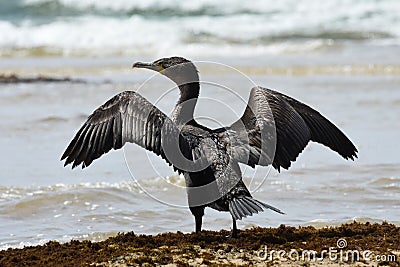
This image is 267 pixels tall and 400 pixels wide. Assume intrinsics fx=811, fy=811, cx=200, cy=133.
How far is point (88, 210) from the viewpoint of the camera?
7.00 m

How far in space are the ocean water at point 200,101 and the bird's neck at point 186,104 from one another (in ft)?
0.50

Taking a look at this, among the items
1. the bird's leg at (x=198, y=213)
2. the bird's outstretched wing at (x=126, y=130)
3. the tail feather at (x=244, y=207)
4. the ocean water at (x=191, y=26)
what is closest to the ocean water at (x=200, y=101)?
the ocean water at (x=191, y=26)

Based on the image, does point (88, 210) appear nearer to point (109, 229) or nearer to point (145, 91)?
point (109, 229)

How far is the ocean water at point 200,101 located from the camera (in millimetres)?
6871

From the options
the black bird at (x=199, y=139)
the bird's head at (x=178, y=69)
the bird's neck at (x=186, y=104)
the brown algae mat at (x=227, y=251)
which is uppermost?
the bird's head at (x=178, y=69)

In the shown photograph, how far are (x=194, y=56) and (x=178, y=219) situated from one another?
56.1 feet

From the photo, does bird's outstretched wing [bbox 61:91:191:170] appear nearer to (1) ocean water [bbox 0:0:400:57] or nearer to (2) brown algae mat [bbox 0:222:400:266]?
(2) brown algae mat [bbox 0:222:400:266]

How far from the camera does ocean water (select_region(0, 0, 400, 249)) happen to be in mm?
6871

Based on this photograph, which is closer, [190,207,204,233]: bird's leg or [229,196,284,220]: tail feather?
[229,196,284,220]: tail feather

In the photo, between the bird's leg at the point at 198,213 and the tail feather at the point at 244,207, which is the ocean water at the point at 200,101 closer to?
the bird's leg at the point at 198,213

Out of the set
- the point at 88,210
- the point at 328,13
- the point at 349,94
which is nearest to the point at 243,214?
the point at 88,210

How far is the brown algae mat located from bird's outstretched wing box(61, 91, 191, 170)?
54cm

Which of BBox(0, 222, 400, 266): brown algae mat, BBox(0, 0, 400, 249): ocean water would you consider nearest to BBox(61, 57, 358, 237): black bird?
BBox(0, 222, 400, 266): brown algae mat

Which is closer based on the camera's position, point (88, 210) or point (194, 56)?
point (88, 210)
